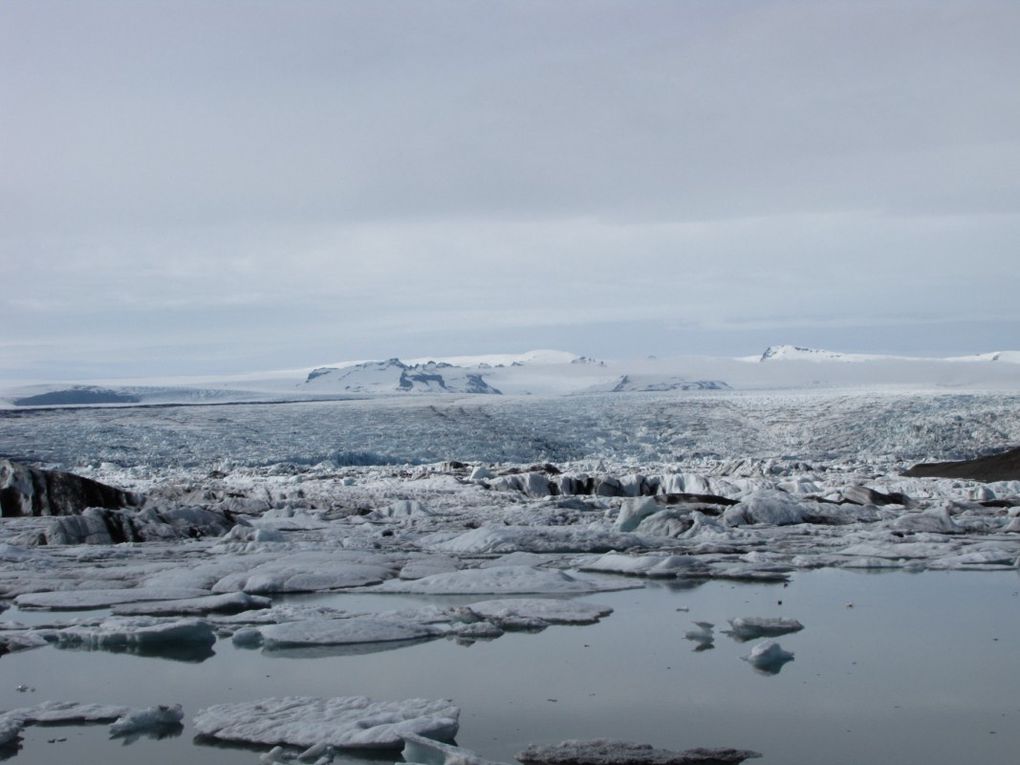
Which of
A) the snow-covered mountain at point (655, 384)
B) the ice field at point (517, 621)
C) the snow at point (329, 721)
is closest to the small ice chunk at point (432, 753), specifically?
the ice field at point (517, 621)

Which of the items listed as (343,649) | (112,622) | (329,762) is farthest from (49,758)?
(112,622)

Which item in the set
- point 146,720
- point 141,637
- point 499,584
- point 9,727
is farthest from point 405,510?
point 9,727

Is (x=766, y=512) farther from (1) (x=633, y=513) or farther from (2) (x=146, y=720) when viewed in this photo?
(2) (x=146, y=720)

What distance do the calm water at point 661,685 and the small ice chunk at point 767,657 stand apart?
0.31 feet

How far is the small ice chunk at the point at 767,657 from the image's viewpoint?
5258 mm

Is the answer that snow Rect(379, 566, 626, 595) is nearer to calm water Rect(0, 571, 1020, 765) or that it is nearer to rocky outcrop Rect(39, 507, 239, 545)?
calm water Rect(0, 571, 1020, 765)

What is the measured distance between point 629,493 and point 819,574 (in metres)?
7.43

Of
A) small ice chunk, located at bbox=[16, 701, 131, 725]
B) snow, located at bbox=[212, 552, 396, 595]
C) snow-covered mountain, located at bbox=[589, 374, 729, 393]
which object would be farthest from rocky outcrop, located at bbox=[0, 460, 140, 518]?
snow-covered mountain, located at bbox=[589, 374, 729, 393]

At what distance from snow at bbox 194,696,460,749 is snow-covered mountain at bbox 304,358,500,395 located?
2661 inches

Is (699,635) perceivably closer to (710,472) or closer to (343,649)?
(343,649)

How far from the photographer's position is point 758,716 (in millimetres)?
4375

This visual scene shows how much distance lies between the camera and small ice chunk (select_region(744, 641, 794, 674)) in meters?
5.26

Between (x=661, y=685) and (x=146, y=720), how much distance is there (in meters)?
2.31

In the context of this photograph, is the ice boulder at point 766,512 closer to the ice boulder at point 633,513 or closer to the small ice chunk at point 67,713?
the ice boulder at point 633,513
